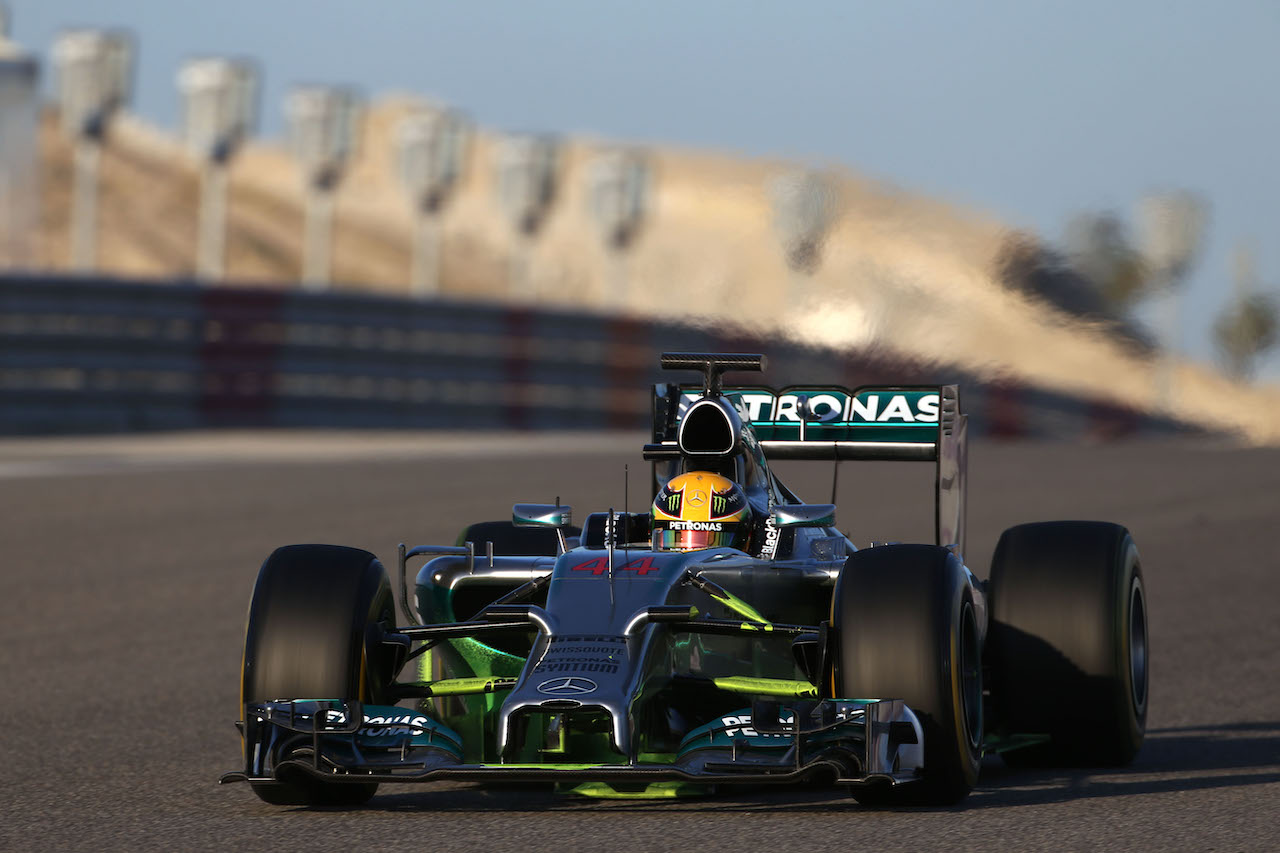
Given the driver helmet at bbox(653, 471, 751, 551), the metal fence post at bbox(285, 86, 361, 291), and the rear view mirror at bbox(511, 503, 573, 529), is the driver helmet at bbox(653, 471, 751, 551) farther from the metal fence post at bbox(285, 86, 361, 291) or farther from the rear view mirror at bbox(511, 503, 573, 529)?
the metal fence post at bbox(285, 86, 361, 291)

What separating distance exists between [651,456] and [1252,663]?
3884 millimetres

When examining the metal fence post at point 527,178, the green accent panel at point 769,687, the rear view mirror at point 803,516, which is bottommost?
the green accent panel at point 769,687

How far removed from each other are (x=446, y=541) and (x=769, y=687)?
813 cm

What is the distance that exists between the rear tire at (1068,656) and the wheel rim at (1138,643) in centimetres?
15

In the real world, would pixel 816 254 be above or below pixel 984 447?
above

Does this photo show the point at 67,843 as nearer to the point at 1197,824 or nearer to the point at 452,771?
the point at 452,771

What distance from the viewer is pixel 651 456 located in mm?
7402

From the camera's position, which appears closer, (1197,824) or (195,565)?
(1197,824)

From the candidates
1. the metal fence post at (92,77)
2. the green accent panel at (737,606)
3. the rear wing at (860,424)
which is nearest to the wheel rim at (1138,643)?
the rear wing at (860,424)

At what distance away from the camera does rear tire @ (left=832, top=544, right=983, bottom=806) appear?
5.83 metres

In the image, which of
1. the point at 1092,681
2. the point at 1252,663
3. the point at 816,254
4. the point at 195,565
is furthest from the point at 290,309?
the point at 1092,681

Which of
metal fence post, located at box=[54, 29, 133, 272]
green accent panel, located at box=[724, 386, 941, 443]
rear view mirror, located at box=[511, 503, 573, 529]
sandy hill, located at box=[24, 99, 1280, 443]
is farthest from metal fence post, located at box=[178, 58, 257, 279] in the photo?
rear view mirror, located at box=[511, 503, 573, 529]

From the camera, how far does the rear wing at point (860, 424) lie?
8086mm

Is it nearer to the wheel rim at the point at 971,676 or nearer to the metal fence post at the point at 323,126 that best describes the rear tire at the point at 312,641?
the wheel rim at the point at 971,676
